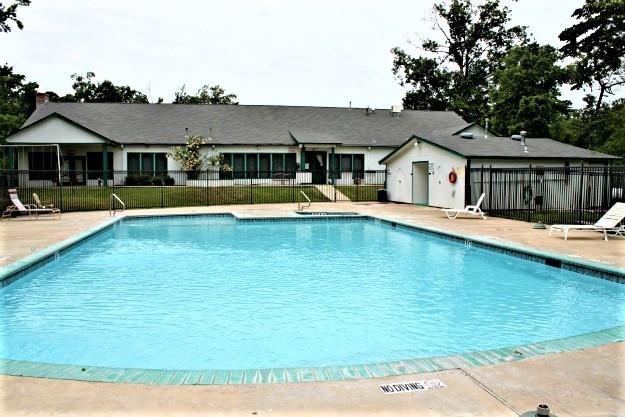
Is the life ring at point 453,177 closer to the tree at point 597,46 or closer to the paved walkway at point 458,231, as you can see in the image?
the paved walkway at point 458,231

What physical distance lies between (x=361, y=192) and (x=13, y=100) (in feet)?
111

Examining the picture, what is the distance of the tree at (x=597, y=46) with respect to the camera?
3072cm

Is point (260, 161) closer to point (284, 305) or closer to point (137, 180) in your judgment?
point (137, 180)

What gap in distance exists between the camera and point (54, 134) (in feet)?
96.8

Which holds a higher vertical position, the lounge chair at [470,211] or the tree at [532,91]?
the tree at [532,91]

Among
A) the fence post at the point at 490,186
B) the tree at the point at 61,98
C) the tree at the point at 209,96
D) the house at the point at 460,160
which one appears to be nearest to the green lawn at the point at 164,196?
the house at the point at 460,160

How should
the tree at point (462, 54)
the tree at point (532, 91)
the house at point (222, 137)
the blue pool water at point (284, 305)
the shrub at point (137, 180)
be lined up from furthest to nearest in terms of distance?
the tree at point (462, 54)
the tree at point (532, 91)
the house at point (222, 137)
the shrub at point (137, 180)
the blue pool water at point (284, 305)

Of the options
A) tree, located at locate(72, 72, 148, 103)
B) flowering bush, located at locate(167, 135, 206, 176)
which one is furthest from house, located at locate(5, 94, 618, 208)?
tree, located at locate(72, 72, 148, 103)

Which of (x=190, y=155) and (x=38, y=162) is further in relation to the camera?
(x=38, y=162)

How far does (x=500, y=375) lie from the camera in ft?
13.4

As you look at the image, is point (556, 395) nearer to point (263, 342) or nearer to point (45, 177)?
point (263, 342)

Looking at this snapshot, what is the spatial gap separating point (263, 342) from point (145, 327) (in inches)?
62.5

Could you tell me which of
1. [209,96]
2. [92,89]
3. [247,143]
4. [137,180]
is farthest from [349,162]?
[92,89]

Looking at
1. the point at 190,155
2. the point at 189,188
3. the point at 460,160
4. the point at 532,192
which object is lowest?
the point at 532,192
